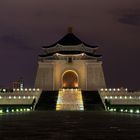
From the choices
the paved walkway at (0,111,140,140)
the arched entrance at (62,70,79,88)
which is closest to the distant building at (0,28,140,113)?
the arched entrance at (62,70,79,88)

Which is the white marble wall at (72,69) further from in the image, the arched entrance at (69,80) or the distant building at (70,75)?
the arched entrance at (69,80)

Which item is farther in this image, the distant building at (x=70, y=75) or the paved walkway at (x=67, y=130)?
the distant building at (x=70, y=75)

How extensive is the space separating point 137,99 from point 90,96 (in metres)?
5.85

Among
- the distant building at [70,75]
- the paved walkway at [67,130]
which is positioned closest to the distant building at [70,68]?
the distant building at [70,75]

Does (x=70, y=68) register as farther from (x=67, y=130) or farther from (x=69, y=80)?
(x=67, y=130)

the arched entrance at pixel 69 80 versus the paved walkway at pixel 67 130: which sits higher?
the arched entrance at pixel 69 80

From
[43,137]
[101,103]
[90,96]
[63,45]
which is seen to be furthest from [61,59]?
[43,137]

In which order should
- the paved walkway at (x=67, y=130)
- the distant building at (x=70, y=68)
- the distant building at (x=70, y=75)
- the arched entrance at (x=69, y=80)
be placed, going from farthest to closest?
the arched entrance at (x=69, y=80) < the distant building at (x=70, y=68) < the distant building at (x=70, y=75) < the paved walkway at (x=67, y=130)

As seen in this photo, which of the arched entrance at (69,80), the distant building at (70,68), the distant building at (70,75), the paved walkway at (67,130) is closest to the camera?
the paved walkway at (67,130)

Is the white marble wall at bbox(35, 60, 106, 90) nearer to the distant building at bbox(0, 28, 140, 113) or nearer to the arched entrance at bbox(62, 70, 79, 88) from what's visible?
the distant building at bbox(0, 28, 140, 113)

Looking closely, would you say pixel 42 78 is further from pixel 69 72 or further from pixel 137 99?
pixel 137 99

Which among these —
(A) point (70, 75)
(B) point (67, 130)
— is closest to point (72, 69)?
(A) point (70, 75)

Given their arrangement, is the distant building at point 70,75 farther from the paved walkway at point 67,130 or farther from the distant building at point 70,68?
the paved walkway at point 67,130

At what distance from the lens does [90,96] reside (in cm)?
4809
